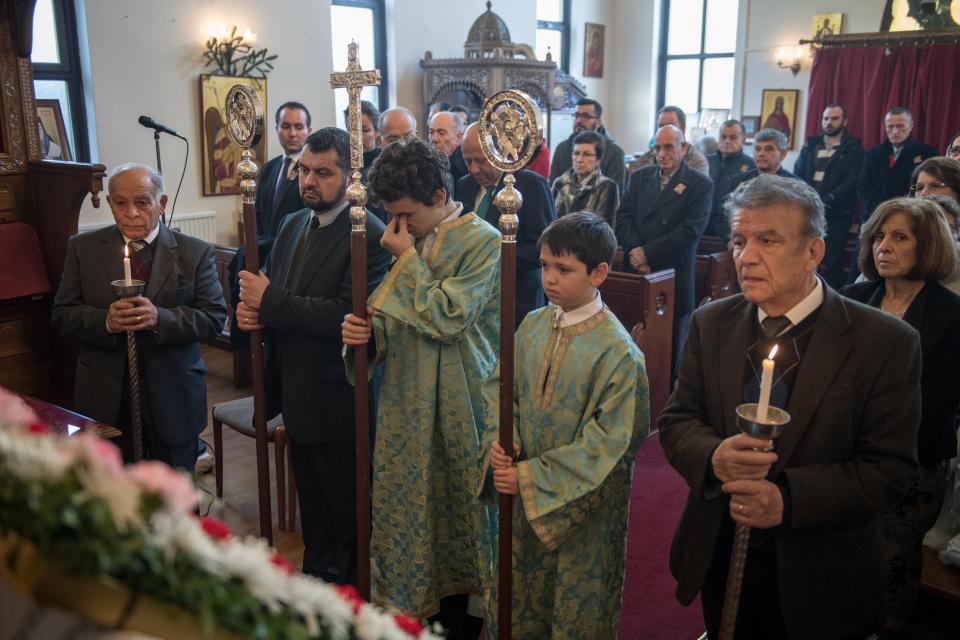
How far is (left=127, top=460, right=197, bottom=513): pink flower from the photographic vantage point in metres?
0.79

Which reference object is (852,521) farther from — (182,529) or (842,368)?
(182,529)

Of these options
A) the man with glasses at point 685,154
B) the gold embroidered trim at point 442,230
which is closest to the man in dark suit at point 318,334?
the gold embroidered trim at point 442,230

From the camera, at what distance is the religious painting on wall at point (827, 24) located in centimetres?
1073

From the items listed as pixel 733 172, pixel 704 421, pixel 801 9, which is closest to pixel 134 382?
pixel 704 421

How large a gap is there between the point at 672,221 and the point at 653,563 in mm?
2486

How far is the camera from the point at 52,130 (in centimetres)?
721

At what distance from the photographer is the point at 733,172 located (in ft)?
24.6

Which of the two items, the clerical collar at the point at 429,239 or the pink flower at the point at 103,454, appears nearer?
the pink flower at the point at 103,454

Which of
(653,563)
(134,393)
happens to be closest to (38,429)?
(134,393)

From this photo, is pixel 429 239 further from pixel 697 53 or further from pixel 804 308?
pixel 697 53

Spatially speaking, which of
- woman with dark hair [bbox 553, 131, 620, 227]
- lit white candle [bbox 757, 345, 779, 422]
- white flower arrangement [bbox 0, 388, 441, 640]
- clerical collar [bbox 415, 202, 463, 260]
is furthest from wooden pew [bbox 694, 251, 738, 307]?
white flower arrangement [bbox 0, 388, 441, 640]

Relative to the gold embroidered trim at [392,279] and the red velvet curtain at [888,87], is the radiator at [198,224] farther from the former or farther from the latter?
→ the red velvet curtain at [888,87]

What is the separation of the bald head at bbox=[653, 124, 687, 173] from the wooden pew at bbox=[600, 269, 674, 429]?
934 mm

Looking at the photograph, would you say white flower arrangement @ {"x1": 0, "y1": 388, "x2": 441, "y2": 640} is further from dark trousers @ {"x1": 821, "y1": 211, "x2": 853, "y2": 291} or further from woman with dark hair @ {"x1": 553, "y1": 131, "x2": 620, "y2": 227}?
dark trousers @ {"x1": 821, "y1": 211, "x2": 853, "y2": 291}
